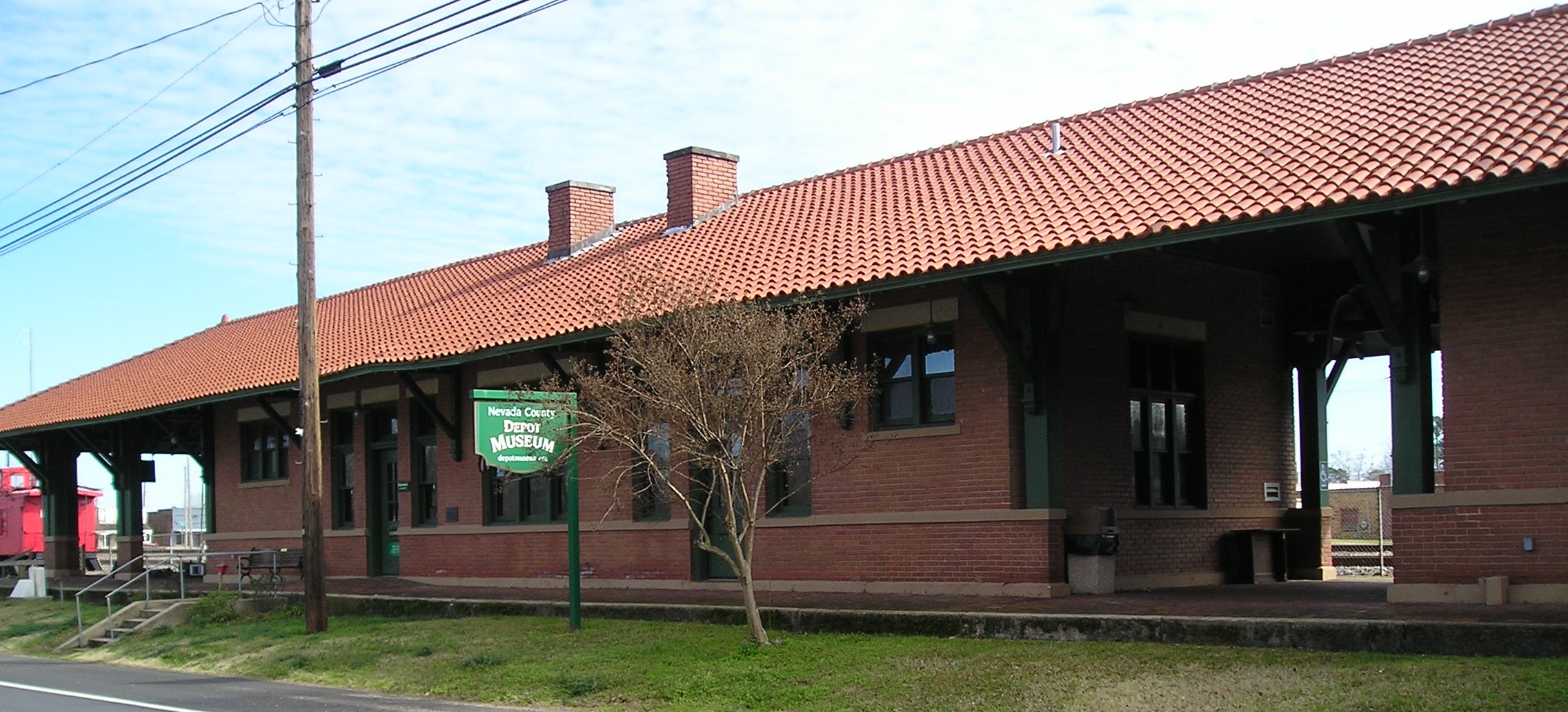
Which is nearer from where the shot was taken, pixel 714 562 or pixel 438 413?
pixel 714 562

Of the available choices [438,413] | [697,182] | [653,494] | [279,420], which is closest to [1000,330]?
[653,494]

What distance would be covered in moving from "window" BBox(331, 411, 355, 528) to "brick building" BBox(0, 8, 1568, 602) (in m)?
0.52

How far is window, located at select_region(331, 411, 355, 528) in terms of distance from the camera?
91.6ft

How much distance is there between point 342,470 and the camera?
91.9 ft

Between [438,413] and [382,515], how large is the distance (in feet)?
11.7

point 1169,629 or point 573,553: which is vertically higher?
point 573,553

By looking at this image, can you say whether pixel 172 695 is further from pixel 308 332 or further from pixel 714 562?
pixel 714 562

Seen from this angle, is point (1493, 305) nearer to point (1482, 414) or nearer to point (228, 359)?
point (1482, 414)

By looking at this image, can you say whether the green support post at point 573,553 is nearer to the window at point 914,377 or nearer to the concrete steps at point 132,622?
the window at point 914,377

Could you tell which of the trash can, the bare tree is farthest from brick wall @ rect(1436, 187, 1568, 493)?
the bare tree

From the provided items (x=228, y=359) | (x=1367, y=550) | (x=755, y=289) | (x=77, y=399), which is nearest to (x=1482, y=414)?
(x=755, y=289)

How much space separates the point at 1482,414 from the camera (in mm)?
13523

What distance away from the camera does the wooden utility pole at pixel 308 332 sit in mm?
19297

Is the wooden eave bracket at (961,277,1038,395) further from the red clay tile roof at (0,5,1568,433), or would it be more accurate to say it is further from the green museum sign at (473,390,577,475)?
the green museum sign at (473,390,577,475)
